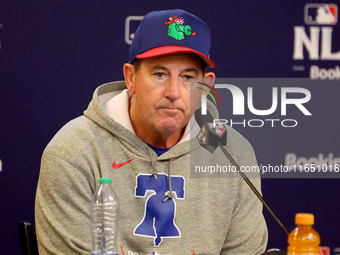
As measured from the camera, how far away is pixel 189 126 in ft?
7.52

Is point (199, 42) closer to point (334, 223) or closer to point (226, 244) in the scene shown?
point (226, 244)

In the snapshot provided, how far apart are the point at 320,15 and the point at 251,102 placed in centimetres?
104

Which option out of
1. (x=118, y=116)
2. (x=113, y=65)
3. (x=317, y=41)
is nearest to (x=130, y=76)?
(x=118, y=116)

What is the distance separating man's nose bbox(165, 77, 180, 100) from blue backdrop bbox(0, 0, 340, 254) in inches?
41.5

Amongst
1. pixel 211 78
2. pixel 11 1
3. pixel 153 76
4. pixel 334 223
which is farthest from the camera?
pixel 334 223

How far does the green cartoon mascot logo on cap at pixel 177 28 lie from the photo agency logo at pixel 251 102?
0.17 m

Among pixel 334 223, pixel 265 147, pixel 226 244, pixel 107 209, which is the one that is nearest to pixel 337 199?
pixel 334 223

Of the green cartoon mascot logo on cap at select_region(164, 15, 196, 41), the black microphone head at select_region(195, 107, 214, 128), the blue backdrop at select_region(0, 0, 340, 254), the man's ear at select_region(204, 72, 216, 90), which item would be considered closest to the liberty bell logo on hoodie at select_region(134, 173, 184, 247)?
the black microphone head at select_region(195, 107, 214, 128)

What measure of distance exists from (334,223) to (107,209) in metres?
1.76

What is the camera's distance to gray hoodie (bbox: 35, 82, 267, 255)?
194 centimetres

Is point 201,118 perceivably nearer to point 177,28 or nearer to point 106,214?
point 177,28

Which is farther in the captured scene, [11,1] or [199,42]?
[11,1]

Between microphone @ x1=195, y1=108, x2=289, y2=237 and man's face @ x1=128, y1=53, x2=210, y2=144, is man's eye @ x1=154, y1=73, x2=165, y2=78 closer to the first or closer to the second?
man's face @ x1=128, y1=53, x2=210, y2=144

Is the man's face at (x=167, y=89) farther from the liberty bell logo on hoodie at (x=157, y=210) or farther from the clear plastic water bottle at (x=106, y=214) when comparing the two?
the clear plastic water bottle at (x=106, y=214)
